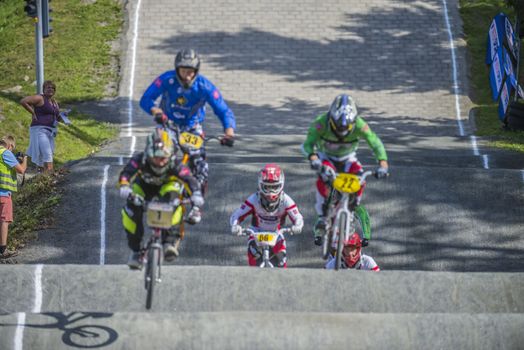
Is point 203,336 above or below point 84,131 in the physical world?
above

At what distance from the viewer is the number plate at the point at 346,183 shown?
1420cm

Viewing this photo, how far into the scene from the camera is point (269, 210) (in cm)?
1541

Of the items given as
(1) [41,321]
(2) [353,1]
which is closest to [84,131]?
(2) [353,1]

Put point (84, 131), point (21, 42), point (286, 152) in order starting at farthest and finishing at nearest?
point (21, 42), point (84, 131), point (286, 152)

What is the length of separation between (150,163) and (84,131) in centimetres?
1365

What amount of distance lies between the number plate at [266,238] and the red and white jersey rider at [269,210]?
0.62 feet

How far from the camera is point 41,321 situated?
1327 cm

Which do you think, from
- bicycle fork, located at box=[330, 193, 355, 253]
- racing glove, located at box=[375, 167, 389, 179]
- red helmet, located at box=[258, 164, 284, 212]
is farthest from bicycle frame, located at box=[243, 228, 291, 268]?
racing glove, located at box=[375, 167, 389, 179]

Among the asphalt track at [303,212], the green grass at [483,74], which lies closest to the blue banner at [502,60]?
the green grass at [483,74]

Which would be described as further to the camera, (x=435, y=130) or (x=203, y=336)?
(x=435, y=130)

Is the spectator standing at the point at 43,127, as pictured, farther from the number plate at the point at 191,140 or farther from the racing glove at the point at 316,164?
the racing glove at the point at 316,164

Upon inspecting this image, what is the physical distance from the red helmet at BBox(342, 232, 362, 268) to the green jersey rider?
2.07 feet

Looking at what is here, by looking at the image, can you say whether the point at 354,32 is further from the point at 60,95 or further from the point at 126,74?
the point at 60,95

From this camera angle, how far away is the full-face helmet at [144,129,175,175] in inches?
502
